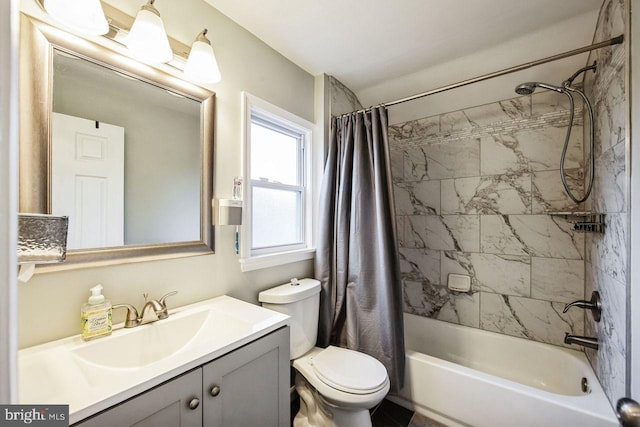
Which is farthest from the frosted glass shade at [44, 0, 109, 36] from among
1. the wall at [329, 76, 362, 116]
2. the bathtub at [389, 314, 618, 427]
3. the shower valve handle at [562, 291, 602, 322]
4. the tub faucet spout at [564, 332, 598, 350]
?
the tub faucet spout at [564, 332, 598, 350]

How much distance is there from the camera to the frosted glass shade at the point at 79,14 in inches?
33.8

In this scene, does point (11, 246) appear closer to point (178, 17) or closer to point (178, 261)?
point (178, 261)

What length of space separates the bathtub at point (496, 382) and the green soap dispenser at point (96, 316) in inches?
64.4

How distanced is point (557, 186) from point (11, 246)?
2.45 meters

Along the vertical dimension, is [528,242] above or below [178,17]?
below

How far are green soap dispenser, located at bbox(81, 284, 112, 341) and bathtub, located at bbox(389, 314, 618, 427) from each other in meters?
1.64

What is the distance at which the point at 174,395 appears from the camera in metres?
0.78

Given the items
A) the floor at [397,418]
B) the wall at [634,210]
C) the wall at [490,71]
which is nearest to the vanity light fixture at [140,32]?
the wall at [490,71]

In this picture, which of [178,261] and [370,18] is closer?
[178,261]

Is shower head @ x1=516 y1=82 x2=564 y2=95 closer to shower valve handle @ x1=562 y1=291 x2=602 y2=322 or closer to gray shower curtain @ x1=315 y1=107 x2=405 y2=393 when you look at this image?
gray shower curtain @ x1=315 y1=107 x2=405 y2=393

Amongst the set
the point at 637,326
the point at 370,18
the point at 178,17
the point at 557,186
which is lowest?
the point at 637,326

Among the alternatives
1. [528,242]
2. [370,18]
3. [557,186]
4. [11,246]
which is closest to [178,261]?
[11,246]

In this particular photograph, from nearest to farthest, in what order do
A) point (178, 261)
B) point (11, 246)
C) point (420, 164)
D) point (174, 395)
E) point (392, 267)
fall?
point (11, 246), point (174, 395), point (178, 261), point (392, 267), point (420, 164)

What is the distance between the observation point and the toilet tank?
1.53 metres
